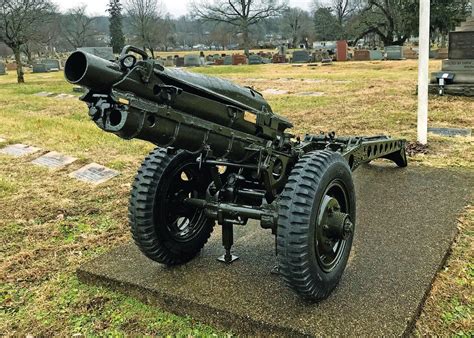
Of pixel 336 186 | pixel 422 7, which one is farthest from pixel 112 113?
pixel 422 7

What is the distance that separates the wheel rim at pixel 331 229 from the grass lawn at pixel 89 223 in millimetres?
631

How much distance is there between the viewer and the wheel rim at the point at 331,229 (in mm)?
3004

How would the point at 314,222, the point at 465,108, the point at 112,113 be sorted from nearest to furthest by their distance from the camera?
the point at 112,113 < the point at 314,222 < the point at 465,108

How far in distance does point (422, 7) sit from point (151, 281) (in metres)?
5.64

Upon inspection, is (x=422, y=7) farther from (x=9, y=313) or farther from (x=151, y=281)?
(x=9, y=313)

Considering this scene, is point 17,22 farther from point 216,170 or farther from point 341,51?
point 216,170

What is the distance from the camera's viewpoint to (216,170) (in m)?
3.42

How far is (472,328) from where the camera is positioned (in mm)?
2982

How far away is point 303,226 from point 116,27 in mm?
69407

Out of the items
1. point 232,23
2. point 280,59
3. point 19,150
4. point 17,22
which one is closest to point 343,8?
point 232,23

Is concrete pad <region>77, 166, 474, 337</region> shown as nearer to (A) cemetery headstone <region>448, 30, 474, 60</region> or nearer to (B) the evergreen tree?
(A) cemetery headstone <region>448, 30, 474, 60</region>

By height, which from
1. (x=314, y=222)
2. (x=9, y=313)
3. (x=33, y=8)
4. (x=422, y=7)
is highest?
(x=33, y=8)

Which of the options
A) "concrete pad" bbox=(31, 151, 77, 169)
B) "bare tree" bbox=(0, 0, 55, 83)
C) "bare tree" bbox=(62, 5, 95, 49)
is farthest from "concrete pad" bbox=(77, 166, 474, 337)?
"bare tree" bbox=(62, 5, 95, 49)

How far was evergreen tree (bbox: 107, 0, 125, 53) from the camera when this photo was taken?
64988 millimetres
